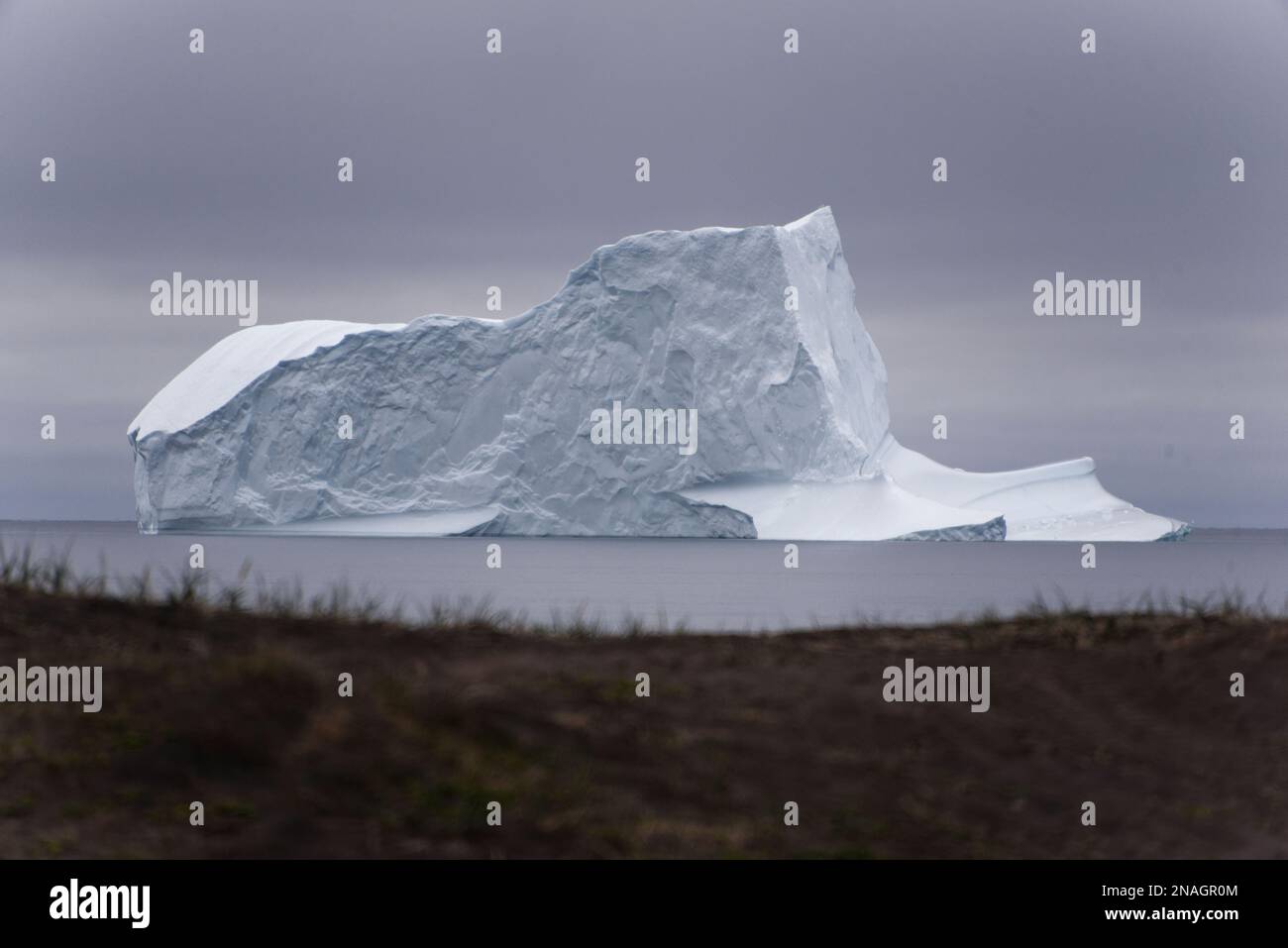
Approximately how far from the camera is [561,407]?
48.9 m

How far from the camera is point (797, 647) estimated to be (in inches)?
317

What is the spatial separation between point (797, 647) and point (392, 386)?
4343 cm

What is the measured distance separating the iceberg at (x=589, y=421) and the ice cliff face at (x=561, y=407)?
0.08 meters

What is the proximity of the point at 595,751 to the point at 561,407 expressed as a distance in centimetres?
4323

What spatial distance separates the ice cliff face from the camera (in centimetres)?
4788

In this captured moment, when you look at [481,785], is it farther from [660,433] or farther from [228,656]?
[660,433]

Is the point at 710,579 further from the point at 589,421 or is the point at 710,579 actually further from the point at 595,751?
the point at 595,751

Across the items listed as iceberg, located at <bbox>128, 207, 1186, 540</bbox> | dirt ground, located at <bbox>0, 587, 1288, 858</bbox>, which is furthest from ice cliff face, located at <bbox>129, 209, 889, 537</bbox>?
dirt ground, located at <bbox>0, 587, 1288, 858</bbox>

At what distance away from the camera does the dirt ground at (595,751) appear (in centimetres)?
536

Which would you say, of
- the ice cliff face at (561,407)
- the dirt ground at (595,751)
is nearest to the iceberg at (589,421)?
the ice cliff face at (561,407)

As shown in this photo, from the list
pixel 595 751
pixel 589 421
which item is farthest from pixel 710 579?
pixel 595 751

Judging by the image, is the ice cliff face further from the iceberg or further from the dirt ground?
the dirt ground

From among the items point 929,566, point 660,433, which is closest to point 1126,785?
point 660,433

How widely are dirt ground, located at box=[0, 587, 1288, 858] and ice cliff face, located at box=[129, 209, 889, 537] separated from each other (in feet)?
133
